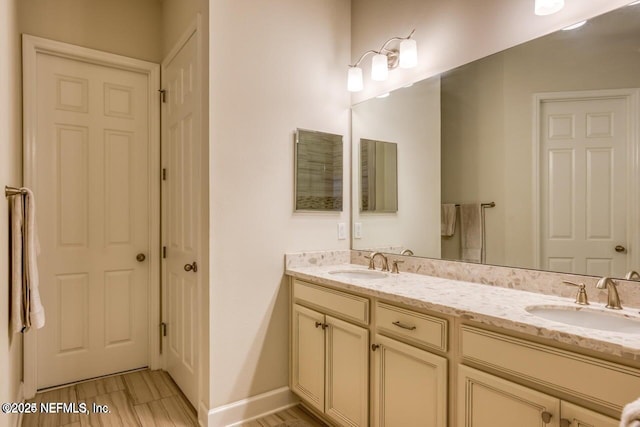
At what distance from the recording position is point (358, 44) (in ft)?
8.63

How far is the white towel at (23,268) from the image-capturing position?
1.66m

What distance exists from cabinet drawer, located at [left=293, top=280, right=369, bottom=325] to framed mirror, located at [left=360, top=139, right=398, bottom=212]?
2.58 ft

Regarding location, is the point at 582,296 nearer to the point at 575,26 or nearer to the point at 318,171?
the point at 575,26

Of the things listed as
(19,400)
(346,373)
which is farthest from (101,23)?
(346,373)

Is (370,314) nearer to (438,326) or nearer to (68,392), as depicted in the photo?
(438,326)

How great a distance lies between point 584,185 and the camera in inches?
60.2

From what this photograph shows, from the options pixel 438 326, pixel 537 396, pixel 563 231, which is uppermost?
pixel 563 231

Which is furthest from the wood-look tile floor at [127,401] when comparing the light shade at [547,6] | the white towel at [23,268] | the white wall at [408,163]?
the light shade at [547,6]

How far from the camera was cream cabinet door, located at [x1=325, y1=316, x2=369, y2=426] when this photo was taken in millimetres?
1750

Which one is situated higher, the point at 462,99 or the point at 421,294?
the point at 462,99

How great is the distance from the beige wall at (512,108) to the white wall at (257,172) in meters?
0.92

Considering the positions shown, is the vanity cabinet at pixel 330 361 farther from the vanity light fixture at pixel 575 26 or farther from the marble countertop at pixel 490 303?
the vanity light fixture at pixel 575 26

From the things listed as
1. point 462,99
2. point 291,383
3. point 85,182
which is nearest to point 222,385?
point 291,383

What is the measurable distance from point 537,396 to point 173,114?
8.88 ft
